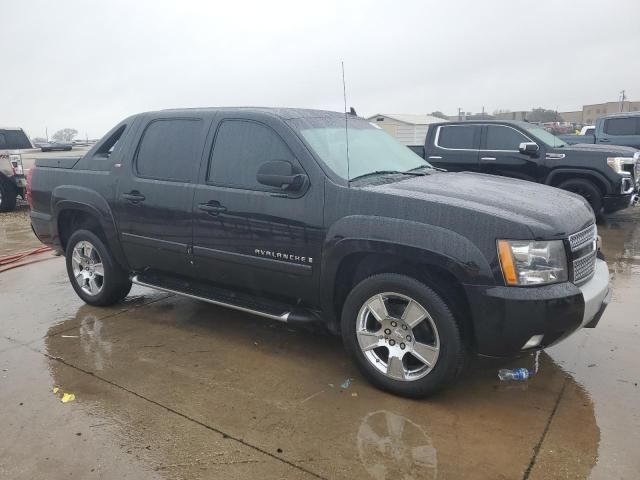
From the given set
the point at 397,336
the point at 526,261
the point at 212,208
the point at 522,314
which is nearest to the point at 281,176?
the point at 212,208

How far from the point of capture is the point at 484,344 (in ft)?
10.3

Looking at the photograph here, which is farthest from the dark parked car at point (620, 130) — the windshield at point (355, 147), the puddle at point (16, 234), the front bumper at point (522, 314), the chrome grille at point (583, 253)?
the puddle at point (16, 234)

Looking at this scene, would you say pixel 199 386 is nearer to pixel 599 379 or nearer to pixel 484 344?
pixel 484 344

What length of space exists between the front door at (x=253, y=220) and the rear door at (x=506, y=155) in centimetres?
646

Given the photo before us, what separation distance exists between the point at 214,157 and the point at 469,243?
2.13 m

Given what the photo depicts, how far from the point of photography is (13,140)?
1300 cm

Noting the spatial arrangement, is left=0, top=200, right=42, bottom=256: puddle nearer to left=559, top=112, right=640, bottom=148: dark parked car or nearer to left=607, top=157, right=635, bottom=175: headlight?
left=607, top=157, right=635, bottom=175: headlight

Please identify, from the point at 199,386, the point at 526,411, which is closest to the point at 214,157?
the point at 199,386

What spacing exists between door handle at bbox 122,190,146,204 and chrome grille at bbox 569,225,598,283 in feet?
10.8

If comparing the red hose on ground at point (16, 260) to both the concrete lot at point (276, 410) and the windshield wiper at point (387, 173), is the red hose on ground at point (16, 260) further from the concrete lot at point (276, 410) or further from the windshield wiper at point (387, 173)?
the windshield wiper at point (387, 173)

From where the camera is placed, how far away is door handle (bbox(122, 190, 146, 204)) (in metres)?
4.55

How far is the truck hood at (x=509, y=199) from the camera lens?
10.2 feet

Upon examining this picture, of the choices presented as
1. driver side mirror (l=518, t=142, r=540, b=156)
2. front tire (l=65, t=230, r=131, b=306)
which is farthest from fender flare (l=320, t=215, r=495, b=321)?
driver side mirror (l=518, t=142, r=540, b=156)

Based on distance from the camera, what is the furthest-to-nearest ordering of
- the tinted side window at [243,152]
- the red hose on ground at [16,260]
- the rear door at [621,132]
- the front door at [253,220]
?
the rear door at [621,132] < the red hose on ground at [16,260] < the tinted side window at [243,152] < the front door at [253,220]
